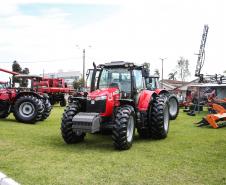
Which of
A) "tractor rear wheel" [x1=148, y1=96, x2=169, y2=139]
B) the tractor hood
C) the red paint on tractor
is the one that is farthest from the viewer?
"tractor rear wheel" [x1=148, y1=96, x2=169, y2=139]

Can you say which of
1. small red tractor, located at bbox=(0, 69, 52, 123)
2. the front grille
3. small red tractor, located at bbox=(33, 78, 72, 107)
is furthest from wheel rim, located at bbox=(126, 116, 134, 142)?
small red tractor, located at bbox=(33, 78, 72, 107)

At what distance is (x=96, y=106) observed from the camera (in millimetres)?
8914

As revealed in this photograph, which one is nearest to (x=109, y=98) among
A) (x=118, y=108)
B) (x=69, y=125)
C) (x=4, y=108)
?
(x=118, y=108)

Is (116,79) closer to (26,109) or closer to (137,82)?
(137,82)

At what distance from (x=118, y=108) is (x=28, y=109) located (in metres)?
6.16

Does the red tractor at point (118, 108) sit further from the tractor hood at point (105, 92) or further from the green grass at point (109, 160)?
the green grass at point (109, 160)

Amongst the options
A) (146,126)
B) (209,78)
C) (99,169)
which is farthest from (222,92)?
(99,169)

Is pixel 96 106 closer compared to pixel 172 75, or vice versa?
pixel 96 106

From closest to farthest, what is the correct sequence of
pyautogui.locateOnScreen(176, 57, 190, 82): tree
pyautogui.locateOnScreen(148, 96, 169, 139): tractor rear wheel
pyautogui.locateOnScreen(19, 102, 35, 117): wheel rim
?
pyautogui.locateOnScreen(148, 96, 169, 139): tractor rear wheel, pyautogui.locateOnScreen(19, 102, 35, 117): wheel rim, pyautogui.locateOnScreen(176, 57, 190, 82): tree

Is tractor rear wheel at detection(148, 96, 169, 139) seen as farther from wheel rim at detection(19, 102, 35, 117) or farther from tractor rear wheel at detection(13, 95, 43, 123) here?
wheel rim at detection(19, 102, 35, 117)

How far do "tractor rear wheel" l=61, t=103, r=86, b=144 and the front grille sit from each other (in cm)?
37

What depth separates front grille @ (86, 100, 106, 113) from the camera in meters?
8.83

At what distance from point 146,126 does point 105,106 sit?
1.87m

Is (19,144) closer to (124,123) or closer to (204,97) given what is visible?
(124,123)
